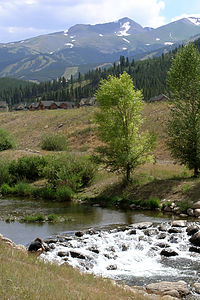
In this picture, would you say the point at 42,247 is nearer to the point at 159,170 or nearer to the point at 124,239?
the point at 124,239

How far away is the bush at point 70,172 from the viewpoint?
31484 millimetres

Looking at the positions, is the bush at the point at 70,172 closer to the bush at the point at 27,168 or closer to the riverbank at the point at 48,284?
the bush at the point at 27,168

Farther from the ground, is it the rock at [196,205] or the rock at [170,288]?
the rock at [170,288]

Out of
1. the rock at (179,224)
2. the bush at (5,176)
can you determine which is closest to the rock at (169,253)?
the rock at (179,224)

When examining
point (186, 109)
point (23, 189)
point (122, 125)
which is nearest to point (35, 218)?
point (23, 189)

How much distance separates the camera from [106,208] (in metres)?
26.6

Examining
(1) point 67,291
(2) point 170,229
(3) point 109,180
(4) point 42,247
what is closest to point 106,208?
(3) point 109,180

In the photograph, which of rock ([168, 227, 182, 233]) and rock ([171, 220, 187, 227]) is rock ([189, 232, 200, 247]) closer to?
rock ([168, 227, 182, 233])

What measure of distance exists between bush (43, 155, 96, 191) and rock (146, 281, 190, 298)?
20.0 m

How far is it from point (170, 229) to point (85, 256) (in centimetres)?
585

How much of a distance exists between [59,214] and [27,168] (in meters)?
12.9

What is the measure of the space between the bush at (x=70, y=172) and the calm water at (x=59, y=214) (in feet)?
9.12

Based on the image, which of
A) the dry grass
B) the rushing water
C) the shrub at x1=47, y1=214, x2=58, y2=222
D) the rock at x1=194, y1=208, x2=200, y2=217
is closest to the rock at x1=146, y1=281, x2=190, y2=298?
the rushing water

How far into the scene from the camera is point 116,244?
1669 centimetres
